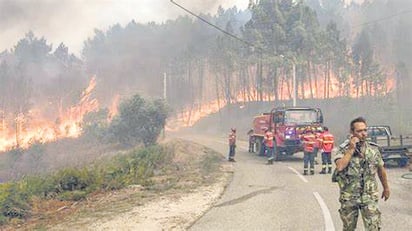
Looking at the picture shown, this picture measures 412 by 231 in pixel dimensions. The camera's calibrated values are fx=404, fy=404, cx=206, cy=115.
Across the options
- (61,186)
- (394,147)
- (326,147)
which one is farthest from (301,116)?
(61,186)

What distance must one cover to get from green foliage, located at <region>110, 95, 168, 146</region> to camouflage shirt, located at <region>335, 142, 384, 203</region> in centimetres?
3108

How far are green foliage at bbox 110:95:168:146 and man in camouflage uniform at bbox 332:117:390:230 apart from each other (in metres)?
31.1

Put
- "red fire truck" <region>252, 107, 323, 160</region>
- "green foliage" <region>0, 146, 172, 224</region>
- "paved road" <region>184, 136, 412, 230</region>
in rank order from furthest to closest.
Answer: "red fire truck" <region>252, 107, 323, 160</region> → "green foliage" <region>0, 146, 172, 224</region> → "paved road" <region>184, 136, 412, 230</region>

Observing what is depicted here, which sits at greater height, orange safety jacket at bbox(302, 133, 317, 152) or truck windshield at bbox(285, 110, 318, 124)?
truck windshield at bbox(285, 110, 318, 124)

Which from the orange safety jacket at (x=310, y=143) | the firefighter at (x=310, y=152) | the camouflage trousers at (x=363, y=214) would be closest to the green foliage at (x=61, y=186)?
the firefighter at (x=310, y=152)

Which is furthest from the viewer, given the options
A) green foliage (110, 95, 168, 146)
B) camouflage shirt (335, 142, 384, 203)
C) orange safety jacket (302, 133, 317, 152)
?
green foliage (110, 95, 168, 146)

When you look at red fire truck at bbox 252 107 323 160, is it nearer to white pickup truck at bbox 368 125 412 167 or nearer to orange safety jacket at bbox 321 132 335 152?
white pickup truck at bbox 368 125 412 167

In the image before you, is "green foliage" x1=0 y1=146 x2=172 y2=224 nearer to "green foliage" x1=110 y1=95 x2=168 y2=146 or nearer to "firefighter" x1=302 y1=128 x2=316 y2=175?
"firefighter" x1=302 y1=128 x2=316 y2=175

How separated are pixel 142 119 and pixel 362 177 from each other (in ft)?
106

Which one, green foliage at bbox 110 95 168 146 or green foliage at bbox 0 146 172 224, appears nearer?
green foliage at bbox 0 146 172 224

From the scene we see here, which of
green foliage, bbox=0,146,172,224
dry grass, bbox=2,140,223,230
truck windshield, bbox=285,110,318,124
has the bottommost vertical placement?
dry grass, bbox=2,140,223,230

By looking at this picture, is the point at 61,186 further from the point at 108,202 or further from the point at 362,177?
the point at 362,177

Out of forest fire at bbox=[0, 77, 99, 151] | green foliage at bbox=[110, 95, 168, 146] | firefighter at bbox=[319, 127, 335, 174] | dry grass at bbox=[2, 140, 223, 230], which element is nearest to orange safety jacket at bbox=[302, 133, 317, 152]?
firefighter at bbox=[319, 127, 335, 174]

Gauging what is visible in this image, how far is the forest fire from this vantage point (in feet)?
211
